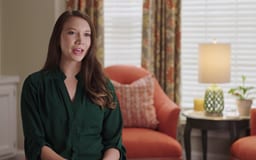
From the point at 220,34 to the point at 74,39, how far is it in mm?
2559

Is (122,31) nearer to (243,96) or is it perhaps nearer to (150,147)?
(243,96)

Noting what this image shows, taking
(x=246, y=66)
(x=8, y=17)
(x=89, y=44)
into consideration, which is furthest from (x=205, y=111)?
(x=8, y=17)

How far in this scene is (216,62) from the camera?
368cm

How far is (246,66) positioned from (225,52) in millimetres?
639

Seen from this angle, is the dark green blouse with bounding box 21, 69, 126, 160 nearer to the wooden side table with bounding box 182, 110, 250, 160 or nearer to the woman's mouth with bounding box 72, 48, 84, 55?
the woman's mouth with bounding box 72, 48, 84, 55

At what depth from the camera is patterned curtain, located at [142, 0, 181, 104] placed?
4.27m

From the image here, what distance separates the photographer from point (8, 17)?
4773 millimetres

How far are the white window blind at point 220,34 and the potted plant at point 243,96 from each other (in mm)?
105

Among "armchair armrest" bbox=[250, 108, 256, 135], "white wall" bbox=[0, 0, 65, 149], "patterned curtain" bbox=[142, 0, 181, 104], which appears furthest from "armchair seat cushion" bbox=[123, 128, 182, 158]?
→ "white wall" bbox=[0, 0, 65, 149]

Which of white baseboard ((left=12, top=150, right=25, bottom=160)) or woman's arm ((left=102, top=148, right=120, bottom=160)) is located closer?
woman's arm ((left=102, top=148, right=120, bottom=160))

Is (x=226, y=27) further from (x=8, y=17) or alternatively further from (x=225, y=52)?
(x=8, y=17)

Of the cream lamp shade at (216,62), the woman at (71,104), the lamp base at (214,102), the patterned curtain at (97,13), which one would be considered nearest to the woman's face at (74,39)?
the woman at (71,104)

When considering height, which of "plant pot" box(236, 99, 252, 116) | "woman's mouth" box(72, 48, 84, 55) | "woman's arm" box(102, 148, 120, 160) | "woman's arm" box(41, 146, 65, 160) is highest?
"woman's mouth" box(72, 48, 84, 55)

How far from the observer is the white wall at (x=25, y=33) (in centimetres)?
462
